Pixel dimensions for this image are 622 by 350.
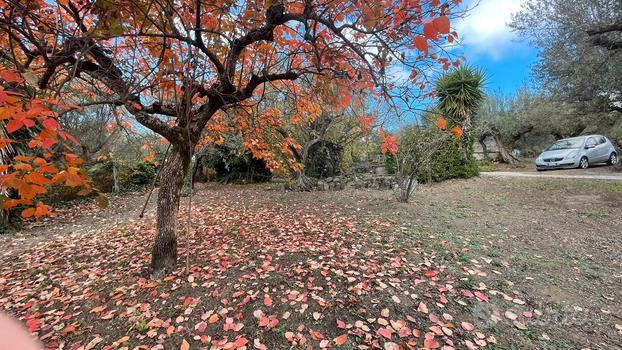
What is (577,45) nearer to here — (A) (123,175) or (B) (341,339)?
(B) (341,339)

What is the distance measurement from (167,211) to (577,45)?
8186 millimetres

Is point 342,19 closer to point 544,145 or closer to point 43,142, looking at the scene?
point 43,142

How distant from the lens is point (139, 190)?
934cm

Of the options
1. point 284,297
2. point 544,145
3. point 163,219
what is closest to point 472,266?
point 284,297

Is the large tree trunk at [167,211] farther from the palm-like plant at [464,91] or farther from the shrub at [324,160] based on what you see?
the palm-like plant at [464,91]

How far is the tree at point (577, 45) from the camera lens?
17.7 feet

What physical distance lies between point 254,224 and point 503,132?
54.4 ft

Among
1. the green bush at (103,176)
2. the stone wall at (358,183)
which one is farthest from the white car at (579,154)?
the green bush at (103,176)

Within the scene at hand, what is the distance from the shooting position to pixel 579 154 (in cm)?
1064

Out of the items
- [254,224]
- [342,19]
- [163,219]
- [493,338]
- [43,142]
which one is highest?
[342,19]

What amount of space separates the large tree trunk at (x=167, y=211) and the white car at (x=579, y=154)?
43.6 ft

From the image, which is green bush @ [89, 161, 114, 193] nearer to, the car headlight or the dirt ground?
the dirt ground

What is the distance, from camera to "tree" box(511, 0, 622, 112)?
541 centimetres

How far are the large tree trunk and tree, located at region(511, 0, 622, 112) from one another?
7414 millimetres
